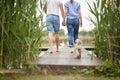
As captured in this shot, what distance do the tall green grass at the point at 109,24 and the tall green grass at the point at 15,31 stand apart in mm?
1204

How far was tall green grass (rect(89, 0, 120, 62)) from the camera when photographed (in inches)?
243

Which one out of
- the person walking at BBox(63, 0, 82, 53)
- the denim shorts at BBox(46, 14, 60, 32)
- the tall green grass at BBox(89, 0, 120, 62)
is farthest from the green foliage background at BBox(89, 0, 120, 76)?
the person walking at BBox(63, 0, 82, 53)

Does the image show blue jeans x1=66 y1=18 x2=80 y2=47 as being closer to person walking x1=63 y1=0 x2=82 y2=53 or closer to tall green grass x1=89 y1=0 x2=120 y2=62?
person walking x1=63 y1=0 x2=82 y2=53

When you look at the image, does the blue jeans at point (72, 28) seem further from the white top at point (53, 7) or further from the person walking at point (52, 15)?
the white top at point (53, 7)

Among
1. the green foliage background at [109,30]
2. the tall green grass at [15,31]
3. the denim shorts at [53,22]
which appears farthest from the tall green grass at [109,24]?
the denim shorts at [53,22]

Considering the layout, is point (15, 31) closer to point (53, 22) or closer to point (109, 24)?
point (109, 24)

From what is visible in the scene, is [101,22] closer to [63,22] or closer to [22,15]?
[22,15]

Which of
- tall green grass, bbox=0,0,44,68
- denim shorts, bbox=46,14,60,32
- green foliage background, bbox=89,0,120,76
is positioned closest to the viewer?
tall green grass, bbox=0,0,44,68

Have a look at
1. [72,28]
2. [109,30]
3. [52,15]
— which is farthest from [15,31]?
[72,28]

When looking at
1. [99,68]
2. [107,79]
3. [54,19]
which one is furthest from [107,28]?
[54,19]

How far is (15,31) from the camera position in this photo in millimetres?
5770

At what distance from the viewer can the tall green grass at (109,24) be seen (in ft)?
20.2

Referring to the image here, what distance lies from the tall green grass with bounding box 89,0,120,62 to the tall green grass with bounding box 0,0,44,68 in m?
1.20

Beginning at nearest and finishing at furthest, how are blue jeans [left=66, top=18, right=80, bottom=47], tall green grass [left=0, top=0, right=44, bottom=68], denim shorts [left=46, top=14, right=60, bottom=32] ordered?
tall green grass [left=0, top=0, right=44, bottom=68] → denim shorts [left=46, top=14, right=60, bottom=32] → blue jeans [left=66, top=18, right=80, bottom=47]
